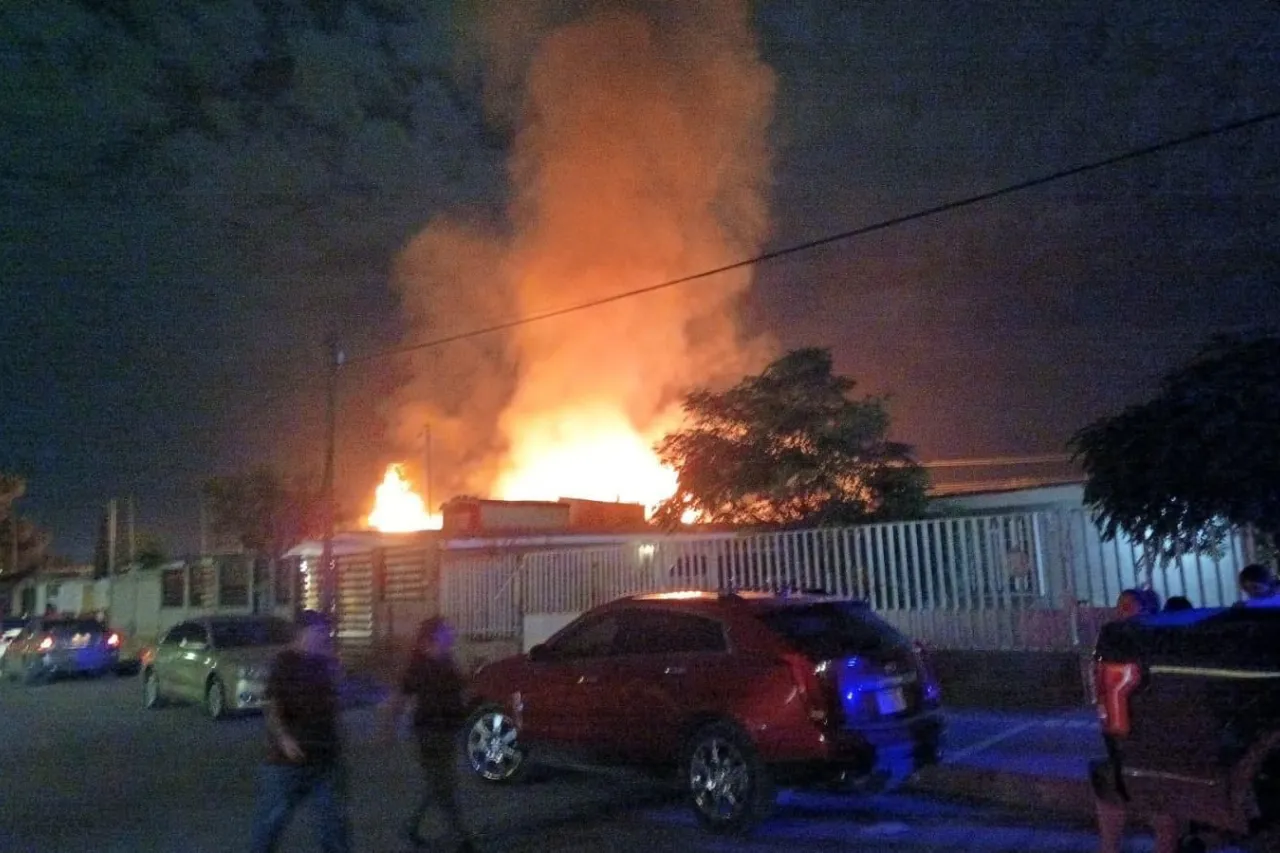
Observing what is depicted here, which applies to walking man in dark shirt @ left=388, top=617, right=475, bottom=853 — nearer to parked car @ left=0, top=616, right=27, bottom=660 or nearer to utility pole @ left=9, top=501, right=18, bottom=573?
parked car @ left=0, top=616, right=27, bottom=660

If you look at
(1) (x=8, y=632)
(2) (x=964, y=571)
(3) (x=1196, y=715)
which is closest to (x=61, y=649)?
(1) (x=8, y=632)

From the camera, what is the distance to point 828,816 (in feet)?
26.2

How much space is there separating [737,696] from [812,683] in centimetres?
54

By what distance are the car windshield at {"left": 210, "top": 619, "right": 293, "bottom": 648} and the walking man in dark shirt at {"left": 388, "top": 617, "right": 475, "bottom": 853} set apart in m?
8.97

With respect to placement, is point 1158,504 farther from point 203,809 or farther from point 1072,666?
point 203,809

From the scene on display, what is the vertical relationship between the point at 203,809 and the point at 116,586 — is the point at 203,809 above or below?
below

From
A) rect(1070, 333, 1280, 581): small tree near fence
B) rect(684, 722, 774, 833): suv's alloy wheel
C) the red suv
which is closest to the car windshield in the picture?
the red suv

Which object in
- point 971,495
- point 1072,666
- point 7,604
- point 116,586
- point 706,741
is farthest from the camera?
point 7,604

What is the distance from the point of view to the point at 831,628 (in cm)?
774

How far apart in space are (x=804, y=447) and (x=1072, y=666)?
24.4 feet

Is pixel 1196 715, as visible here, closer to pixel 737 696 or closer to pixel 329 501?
pixel 737 696

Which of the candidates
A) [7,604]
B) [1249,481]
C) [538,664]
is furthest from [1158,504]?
[7,604]

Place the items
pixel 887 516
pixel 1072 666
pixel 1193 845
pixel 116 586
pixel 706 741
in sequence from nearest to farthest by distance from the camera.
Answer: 1. pixel 1193 845
2. pixel 706 741
3. pixel 1072 666
4. pixel 887 516
5. pixel 116 586

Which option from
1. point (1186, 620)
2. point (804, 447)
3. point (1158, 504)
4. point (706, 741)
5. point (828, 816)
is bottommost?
point (828, 816)
